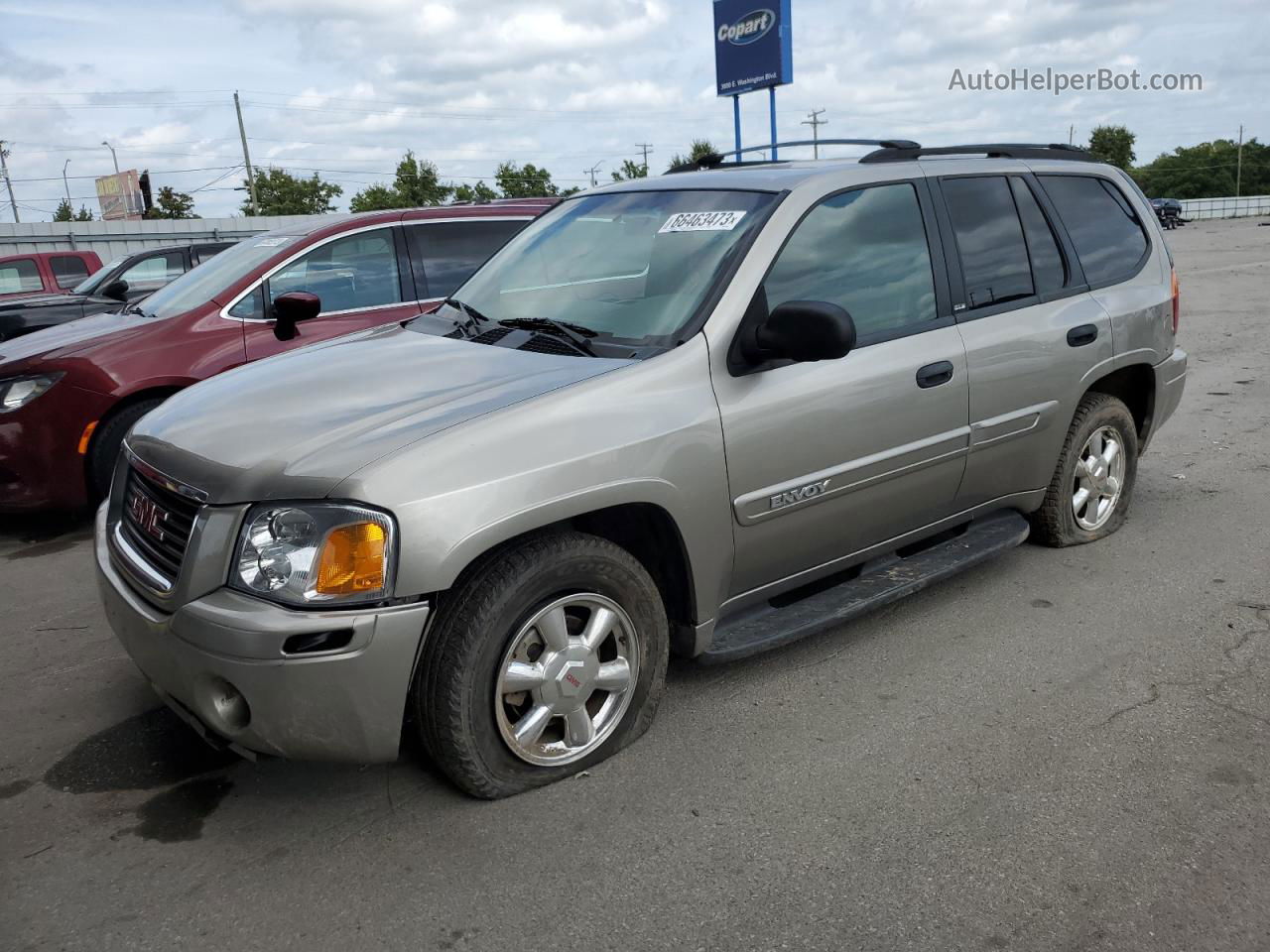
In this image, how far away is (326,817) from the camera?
293 centimetres

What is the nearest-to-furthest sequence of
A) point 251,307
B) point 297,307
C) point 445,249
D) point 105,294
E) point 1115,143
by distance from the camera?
1. point 297,307
2. point 251,307
3. point 445,249
4. point 105,294
5. point 1115,143

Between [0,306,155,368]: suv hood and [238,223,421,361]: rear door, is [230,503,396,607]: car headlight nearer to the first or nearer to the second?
[238,223,421,361]: rear door

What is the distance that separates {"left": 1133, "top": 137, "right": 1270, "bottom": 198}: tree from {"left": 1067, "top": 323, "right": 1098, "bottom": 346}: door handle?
11479cm

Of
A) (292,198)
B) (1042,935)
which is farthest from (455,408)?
(292,198)

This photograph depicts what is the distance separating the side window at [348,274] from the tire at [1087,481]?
13.3 feet

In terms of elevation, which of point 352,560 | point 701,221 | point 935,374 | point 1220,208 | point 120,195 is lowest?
point 1220,208

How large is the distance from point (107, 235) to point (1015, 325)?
35776 mm

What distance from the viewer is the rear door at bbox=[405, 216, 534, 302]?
264 inches

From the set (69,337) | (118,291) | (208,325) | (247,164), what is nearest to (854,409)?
(208,325)

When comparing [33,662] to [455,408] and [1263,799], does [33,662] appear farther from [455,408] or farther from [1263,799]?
[1263,799]

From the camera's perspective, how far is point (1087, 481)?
15.9 feet

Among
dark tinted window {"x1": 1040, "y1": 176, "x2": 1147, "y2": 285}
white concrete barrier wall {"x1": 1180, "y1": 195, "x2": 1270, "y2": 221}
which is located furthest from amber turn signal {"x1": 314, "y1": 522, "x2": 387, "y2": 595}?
white concrete barrier wall {"x1": 1180, "y1": 195, "x2": 1270, "y2": 221}

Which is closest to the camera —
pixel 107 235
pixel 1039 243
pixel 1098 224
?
pixel 1039 243

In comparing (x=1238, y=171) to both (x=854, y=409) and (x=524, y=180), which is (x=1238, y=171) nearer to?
(x=524, y=180)
